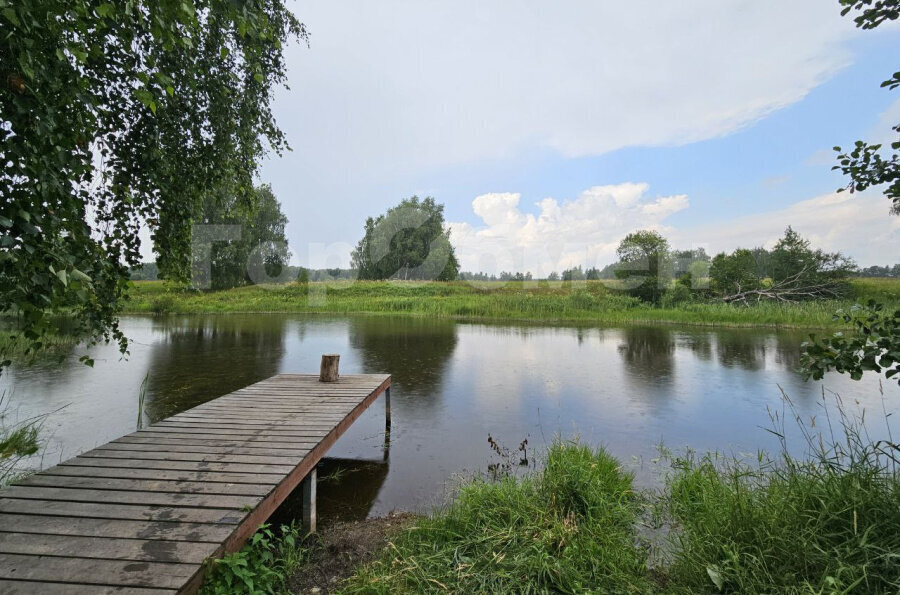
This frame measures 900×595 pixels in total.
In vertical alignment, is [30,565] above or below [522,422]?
above

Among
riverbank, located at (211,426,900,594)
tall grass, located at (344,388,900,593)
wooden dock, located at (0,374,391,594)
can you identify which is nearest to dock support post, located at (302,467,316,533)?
wooden dock, located at (0,374,391,594)

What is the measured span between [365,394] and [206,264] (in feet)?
96.6

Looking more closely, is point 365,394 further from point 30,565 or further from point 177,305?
point 177,305

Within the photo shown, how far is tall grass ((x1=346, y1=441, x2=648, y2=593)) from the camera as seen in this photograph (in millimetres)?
2174

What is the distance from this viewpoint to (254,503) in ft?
7.48

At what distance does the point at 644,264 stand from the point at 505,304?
29.4ft

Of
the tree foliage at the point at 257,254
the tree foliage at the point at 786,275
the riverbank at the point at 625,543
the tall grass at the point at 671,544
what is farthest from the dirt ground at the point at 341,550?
the tree foliage at the point at 257,254

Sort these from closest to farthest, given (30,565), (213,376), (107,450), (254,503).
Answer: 1. (30,565)
2. (254,503)
3. (107,450)
4. (213,376)

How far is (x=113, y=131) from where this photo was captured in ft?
9.48

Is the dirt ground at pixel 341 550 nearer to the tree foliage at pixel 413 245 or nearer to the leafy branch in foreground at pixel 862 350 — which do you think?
the leafy branch in foreground at pixel 862 350

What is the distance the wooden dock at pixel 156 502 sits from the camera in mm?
1747

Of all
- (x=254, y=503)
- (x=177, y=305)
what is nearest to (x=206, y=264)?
(x=177, y=305)

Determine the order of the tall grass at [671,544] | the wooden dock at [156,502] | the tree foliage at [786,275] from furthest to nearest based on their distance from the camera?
the tree foliage at [786,275] → the tall grass at [671,544] → the wooden dock at [156,502]

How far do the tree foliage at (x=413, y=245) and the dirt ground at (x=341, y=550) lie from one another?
3673 cm
